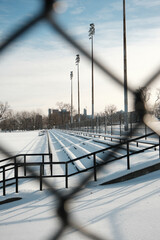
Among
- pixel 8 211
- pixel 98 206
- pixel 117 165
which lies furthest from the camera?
pixel 117 165

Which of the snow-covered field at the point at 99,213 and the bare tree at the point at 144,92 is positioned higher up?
the bare tree at the point at 144,92

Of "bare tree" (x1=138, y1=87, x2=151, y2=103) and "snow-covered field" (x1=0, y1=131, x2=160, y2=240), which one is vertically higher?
"bare tree" (x1=138, y1=87, x2=151, y2=103)

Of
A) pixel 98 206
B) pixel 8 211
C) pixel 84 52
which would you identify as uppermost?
pixel 84 52

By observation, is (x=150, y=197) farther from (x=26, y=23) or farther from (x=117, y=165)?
(x=26, y=23)

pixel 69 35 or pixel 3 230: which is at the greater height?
pixel 69 35

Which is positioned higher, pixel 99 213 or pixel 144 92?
pixel 144 92

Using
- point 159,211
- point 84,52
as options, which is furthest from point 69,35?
point 159,211

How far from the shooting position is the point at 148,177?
5066 mm

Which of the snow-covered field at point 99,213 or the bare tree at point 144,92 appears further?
the snow-covered field at point 99,213

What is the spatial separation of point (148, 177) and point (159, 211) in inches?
75.6

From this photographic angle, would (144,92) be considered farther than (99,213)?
No

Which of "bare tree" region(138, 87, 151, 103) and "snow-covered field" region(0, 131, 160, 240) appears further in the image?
"snow-covered field" region(0, 131, 160, 240)

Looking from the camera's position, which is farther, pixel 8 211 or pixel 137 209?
pixel 8 211

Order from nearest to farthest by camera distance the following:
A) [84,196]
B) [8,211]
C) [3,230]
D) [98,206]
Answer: [3,230] → [98,206] → [8,211] → [84,196]
